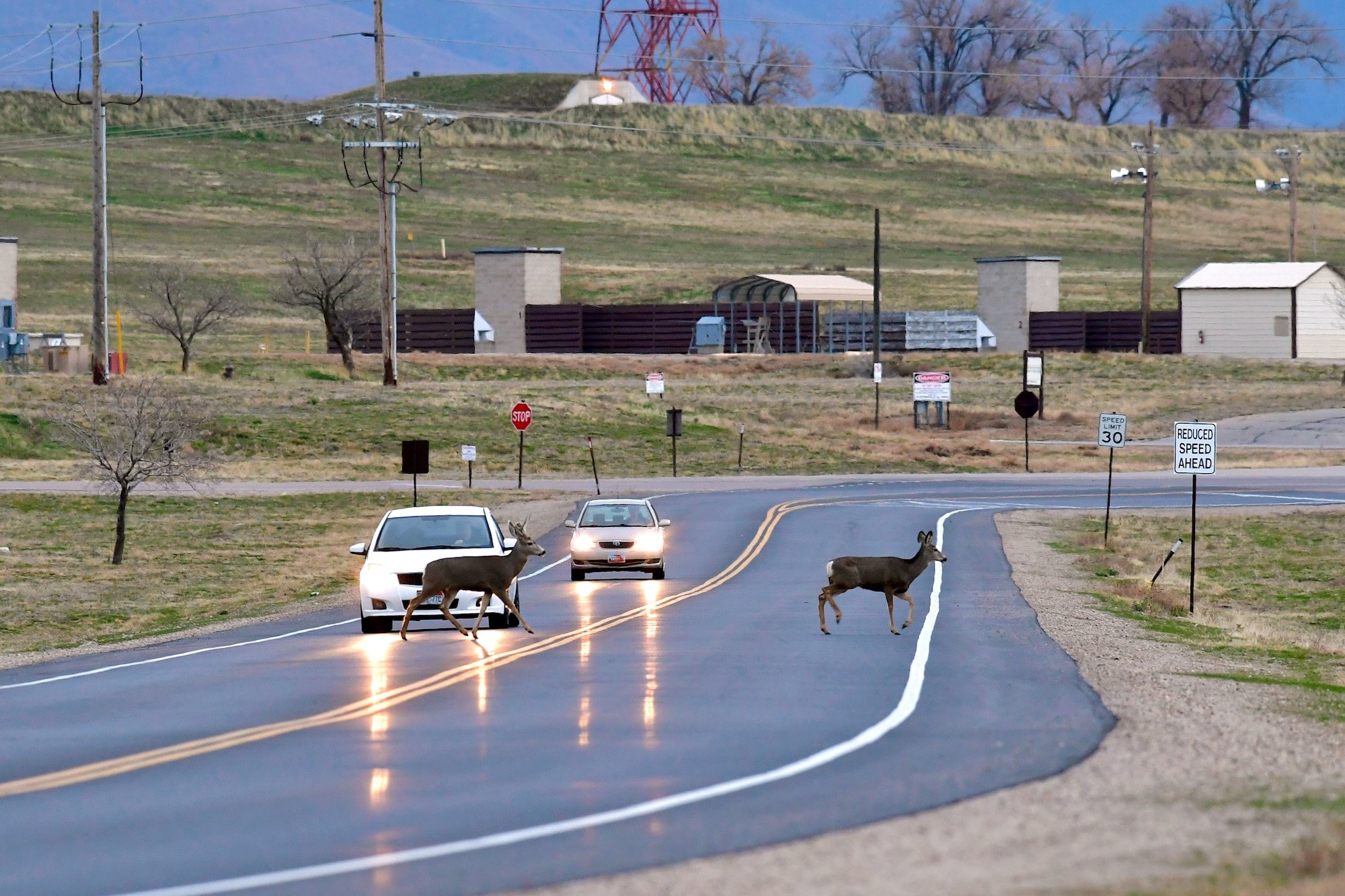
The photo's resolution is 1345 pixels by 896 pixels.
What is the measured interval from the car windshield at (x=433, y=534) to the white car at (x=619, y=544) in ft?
23.3

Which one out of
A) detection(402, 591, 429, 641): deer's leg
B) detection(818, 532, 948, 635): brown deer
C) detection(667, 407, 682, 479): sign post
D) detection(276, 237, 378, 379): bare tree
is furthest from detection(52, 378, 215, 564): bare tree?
detection(276, 237, 378, 379): bare tree

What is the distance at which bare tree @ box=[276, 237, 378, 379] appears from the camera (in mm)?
81062

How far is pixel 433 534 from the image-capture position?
2497 centimetres

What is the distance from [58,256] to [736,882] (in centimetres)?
10634

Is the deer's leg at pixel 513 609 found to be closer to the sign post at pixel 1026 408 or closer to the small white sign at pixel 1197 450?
the small white sign at pixel 1197 450

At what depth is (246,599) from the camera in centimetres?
3278

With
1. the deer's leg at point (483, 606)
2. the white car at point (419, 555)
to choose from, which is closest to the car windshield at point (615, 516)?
the white car at point (419, 555)

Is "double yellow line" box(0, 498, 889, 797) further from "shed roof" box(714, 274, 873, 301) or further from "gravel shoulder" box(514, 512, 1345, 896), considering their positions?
"shed roof" box(714, 274, 873, 301)

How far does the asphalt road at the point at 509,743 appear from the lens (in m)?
10.7

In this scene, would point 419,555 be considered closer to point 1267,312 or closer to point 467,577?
point 467,577

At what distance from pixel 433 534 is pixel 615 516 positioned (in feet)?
29.5

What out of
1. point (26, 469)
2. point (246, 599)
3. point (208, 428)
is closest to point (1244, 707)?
point (246, 599)

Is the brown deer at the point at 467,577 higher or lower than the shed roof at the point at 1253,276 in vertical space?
lower

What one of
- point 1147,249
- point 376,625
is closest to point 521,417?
point 376,625
